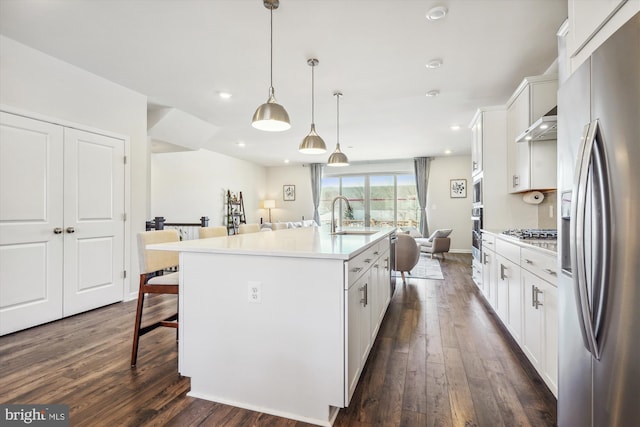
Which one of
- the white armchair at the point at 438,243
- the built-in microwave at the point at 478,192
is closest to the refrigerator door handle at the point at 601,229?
the built-in microwave at the point at 478,192

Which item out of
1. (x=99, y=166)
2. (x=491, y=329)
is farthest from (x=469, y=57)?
(x=99, y=166)

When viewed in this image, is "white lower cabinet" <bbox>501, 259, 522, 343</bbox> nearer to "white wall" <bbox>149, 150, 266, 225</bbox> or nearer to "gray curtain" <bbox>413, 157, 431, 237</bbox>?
"white wall" <bbox>149, 150, 266, 225</bbox>

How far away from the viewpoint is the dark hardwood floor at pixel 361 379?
1.59 m

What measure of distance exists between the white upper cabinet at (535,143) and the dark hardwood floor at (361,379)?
1444 millimetres

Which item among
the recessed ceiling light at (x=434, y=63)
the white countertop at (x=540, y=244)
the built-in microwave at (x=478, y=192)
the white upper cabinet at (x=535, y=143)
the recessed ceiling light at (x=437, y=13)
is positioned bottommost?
the white countertop at (x=540, y=244)

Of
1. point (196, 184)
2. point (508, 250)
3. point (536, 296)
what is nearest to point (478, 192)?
point (508, 250)

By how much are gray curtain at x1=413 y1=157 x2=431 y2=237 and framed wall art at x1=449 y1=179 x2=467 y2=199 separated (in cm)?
68

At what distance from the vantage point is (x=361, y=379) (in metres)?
1.96

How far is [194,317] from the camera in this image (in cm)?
181

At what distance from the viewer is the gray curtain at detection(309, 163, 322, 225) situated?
9.65 meters

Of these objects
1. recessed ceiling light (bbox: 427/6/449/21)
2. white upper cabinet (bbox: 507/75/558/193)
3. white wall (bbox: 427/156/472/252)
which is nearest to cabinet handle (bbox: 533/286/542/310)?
white upper cabinet (bbox: 507/75/558/193)

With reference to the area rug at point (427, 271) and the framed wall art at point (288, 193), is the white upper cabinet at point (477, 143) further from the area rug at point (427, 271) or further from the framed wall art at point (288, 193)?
the framed wall art at point (288, 193)

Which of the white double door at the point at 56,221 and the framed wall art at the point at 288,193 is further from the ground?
the framed wall art at the point at 288,193

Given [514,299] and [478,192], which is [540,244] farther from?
[478,192]
